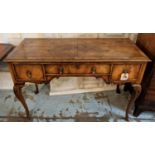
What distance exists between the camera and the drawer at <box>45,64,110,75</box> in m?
1.10

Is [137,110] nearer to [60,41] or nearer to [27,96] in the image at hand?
[60,41]

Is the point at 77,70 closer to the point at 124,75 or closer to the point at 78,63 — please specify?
the point at 78,63

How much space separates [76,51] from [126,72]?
1.33 ft

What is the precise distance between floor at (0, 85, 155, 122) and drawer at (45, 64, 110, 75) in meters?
0.55

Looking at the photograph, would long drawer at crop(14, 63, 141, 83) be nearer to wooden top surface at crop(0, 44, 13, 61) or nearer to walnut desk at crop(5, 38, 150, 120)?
walnut desk at crop(5, 38, 150, 120)

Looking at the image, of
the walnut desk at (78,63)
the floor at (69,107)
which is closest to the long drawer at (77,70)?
the walnut desk at (78,63)

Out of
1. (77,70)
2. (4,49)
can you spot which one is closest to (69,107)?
(77,70)

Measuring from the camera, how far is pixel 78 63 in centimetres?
108

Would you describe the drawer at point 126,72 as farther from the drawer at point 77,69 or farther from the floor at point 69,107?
the floor at point 69,107

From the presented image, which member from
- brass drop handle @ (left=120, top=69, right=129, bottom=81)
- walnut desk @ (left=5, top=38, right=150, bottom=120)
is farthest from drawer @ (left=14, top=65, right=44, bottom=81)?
brass drop handle @ (left=120, top=69, right=129, bottom=81)
